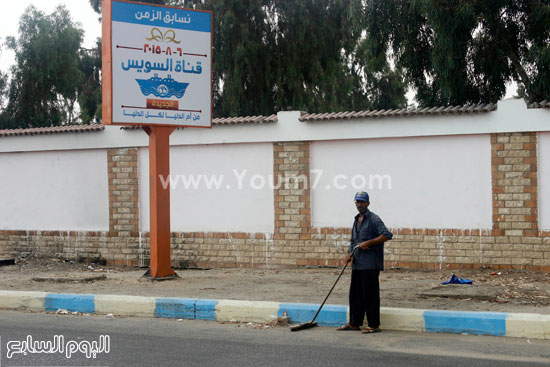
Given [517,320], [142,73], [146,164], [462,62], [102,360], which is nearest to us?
[102,360]

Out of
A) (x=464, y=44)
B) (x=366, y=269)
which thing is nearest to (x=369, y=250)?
(x=366, y=269)

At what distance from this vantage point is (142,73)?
11875mm

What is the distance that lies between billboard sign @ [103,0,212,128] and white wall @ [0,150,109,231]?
11.1ft

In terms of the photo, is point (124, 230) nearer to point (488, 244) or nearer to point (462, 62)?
point (488, 244)

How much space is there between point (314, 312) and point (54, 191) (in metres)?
8.62

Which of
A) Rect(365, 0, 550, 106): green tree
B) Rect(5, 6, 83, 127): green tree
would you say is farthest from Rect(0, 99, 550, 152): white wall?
Rect(5, 6, 83, 127): green tree

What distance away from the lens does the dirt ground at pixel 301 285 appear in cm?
929

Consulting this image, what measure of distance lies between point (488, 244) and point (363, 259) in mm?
4941

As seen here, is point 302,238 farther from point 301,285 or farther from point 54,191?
point 54,191

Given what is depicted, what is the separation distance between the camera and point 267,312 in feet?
29.2

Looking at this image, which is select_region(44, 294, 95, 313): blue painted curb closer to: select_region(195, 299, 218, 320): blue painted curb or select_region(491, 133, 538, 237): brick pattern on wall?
select_region(195, 299, 218, 320): blue painted curb

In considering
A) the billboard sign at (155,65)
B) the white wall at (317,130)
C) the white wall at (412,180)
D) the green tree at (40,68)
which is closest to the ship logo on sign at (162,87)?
the billboard sign at (155,65)

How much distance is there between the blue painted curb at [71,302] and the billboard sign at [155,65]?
2914 mm

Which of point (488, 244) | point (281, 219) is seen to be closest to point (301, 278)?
point (281, 219)
